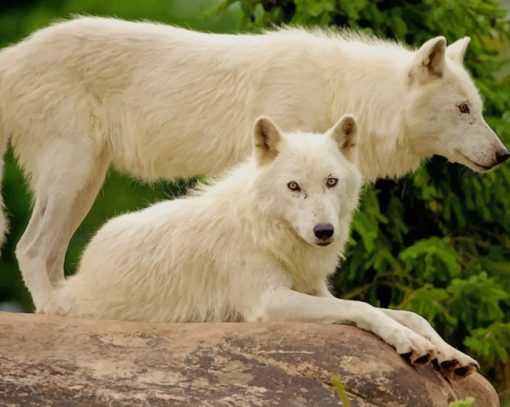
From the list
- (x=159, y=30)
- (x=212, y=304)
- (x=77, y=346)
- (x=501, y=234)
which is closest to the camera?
(x=77, y=346)

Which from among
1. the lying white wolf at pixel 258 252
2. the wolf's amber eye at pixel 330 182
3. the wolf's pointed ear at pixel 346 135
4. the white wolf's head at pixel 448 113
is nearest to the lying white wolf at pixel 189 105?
the white wolf's head at pixel 448 113

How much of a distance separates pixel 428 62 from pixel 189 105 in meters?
1.64

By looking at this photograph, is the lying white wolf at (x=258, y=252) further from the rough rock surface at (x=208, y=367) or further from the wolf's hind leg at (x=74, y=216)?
the wolf's hind leg at (x=74, y=216)

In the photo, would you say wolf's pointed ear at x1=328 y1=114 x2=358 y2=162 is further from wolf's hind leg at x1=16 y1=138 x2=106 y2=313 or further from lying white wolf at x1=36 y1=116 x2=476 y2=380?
wolf's hind leg at x1=16 y1=138 x2=106 y2=313

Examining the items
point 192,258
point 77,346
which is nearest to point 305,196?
point 192,258

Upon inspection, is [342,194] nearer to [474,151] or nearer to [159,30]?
[474,151]

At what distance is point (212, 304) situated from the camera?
25.7 ft

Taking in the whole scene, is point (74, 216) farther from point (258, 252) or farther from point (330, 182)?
point (330, 182)

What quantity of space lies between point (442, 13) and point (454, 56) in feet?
9.00

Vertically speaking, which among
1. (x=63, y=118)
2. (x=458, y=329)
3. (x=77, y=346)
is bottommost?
(x=458, y=329)

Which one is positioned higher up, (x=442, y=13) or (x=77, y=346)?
(x=442, y=13)

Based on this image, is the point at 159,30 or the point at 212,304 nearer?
the point at 212,304

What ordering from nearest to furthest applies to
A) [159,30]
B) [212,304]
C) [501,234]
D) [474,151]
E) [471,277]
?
[212,304], [474,151], [159,30], [471,277], [501,234]

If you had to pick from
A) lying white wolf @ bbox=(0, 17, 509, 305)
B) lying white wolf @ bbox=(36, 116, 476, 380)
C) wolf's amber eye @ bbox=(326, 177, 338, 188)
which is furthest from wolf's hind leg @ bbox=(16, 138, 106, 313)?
wolf's amber eye @ bbox=(326, 177, 338, 188)
